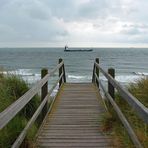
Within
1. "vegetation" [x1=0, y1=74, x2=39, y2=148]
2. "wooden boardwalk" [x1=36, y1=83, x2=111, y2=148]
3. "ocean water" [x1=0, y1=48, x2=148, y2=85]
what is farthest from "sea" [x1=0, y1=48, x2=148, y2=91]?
"wooden boardwalk" [x1=36, y1=83, x2=111, y2=148]

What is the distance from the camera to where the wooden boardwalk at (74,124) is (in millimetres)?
6180

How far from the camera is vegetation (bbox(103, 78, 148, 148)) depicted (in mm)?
5781

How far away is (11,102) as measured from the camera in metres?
8.38

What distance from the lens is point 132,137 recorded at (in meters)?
4.77

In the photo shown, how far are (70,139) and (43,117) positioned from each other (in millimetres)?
1964

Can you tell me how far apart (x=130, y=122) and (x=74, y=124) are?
1484mm

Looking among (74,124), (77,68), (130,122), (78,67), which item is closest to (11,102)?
(74,124)

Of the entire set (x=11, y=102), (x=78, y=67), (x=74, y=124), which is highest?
(x=11, y=102)

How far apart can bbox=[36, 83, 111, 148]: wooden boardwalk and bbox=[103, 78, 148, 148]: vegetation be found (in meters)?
0.18

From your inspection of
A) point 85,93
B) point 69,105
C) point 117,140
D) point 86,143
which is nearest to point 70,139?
point 86,143

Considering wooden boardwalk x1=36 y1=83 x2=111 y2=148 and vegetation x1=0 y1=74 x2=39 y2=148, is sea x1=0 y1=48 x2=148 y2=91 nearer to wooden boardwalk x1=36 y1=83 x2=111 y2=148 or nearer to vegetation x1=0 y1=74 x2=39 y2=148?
vegetation x1=0 y1=74 x2=39 y2=148

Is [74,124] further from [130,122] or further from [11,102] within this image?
[11,102]

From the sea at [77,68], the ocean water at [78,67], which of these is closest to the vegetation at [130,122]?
the sea at [77,68]

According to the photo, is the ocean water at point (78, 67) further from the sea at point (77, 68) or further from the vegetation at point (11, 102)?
the vegetation at point (11, 102)
